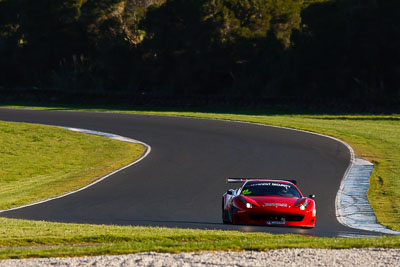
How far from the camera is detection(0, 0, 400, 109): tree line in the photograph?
57.7 m

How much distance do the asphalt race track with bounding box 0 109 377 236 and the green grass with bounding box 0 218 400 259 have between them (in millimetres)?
2036

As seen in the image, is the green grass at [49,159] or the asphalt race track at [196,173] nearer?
the asphalt race track at [196,173]

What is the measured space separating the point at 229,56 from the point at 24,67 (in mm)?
26974

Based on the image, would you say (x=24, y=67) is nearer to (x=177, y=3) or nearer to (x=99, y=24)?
(x=99, y=24)

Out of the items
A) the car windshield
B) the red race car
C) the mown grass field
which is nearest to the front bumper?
the red race car

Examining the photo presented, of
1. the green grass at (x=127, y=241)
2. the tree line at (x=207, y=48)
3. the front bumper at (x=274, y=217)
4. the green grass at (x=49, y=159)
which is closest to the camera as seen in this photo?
the green grass at (x=127, y=241)

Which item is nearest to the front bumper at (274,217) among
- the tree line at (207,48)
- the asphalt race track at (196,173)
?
the asphalt race track at (196,173)

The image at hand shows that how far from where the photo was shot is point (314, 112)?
53.7 m

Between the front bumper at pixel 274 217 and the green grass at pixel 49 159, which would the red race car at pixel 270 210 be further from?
the green grass at pixel 49 159

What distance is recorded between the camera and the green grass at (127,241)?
10648 millimetres

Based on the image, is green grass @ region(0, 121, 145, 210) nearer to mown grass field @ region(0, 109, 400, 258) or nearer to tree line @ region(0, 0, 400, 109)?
mown grass field @ region(0, 109, 400, 258)

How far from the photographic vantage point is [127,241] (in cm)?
1217

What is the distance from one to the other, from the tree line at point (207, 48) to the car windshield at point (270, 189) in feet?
121

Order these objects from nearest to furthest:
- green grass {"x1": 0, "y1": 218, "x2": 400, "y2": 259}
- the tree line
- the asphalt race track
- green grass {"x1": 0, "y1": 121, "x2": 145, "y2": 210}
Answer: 1. green grass {"x1": 0, "y1": 218, "x2": 400, "y2": 259}
2. the asphalt race track
3. green grass {"x1": 0, "y1": 121, "x2": 145, "y2": 210}
4. the tree line
